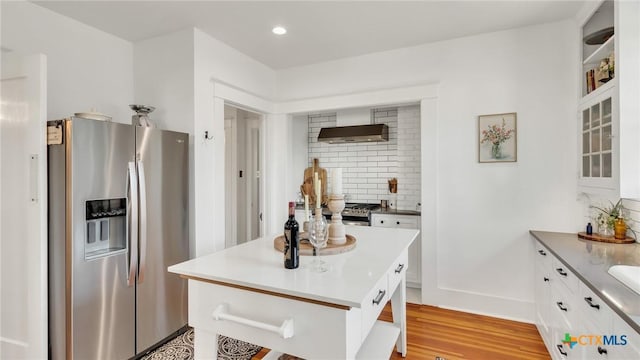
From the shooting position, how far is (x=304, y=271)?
152cm

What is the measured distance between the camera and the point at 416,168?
13.8 feet

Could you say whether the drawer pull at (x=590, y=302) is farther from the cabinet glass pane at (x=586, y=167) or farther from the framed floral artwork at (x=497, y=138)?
the framed floral artwork at (x=497, y=138)

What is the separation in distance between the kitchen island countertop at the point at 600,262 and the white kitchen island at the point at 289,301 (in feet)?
2.97

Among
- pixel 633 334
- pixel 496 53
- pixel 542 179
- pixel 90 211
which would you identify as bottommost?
pixel 633 334

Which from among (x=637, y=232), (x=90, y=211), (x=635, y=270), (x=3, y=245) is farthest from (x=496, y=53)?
(x=3, y=245)

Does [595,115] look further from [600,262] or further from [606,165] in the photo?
[600,262]

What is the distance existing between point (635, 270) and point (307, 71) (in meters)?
3.46

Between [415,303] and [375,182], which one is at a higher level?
[375,182]

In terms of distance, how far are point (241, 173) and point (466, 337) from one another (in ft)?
11.5

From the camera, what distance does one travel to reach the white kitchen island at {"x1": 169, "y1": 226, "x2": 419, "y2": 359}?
1.25 meters

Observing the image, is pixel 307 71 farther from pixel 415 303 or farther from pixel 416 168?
pixel 415 303

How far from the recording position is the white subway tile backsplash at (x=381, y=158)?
4211 mm

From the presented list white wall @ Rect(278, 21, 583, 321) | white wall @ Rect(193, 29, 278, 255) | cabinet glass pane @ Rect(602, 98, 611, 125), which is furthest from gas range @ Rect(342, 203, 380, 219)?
cabinet glass pane @ Rect(602, 98, 611, 125)

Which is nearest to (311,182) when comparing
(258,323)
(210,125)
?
(210,125)
